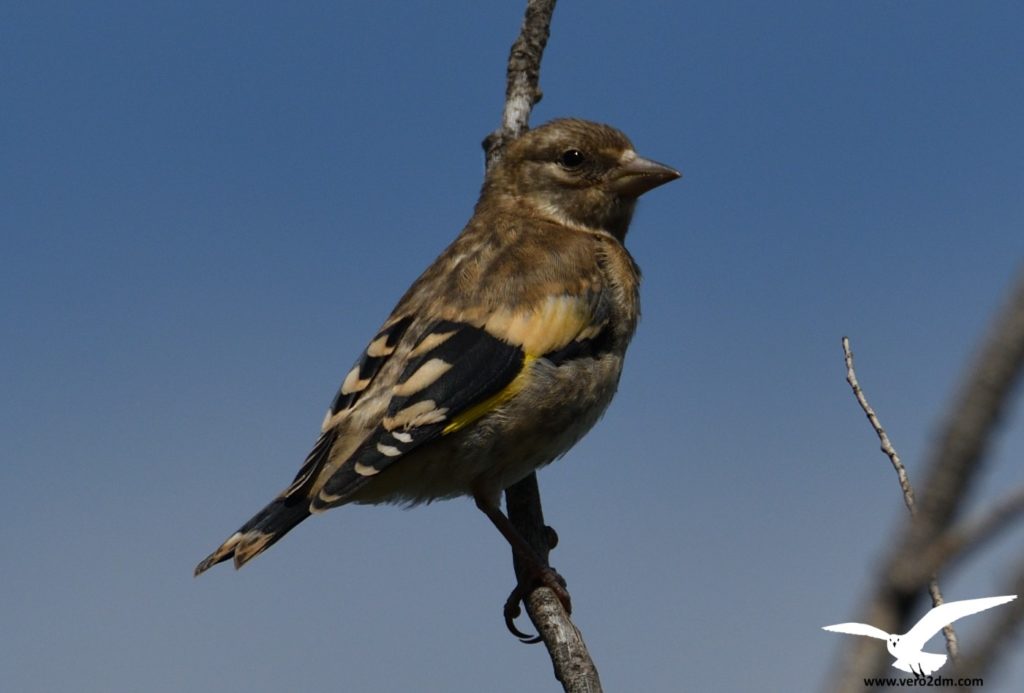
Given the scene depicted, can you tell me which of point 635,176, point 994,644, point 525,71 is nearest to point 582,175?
point 635,176

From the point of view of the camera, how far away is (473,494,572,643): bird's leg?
16.9ft

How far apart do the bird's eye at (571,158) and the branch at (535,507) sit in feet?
1.20

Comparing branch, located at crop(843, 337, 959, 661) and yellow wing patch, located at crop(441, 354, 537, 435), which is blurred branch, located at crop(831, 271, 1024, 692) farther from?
yellow wing patch, located at crop(441, 354, 537, 435)

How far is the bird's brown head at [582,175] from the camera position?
6.55 metres

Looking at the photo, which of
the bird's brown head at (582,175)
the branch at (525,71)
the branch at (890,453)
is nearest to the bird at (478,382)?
the bird's brown head at (582,175)

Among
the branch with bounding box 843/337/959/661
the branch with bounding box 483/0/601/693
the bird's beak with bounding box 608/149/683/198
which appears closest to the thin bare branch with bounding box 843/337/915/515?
the branch with bounding box 843/337/959/661

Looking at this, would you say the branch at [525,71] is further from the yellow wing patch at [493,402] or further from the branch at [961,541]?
the branch at [961,541]

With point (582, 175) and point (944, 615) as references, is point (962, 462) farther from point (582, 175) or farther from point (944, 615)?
point (582, 175)

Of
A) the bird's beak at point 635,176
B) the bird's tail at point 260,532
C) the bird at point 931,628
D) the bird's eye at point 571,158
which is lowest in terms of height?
the bird at point 931,628

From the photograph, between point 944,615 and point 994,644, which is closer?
point 994,644

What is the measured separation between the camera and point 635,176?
6520 mm

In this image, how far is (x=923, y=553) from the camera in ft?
2.93

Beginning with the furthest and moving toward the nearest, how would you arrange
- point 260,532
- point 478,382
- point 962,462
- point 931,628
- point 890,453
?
point 478,382 < point 260,532 < point 890,453 < point 931,628 < point 962,462

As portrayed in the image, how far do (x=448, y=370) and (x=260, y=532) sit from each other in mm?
1017
